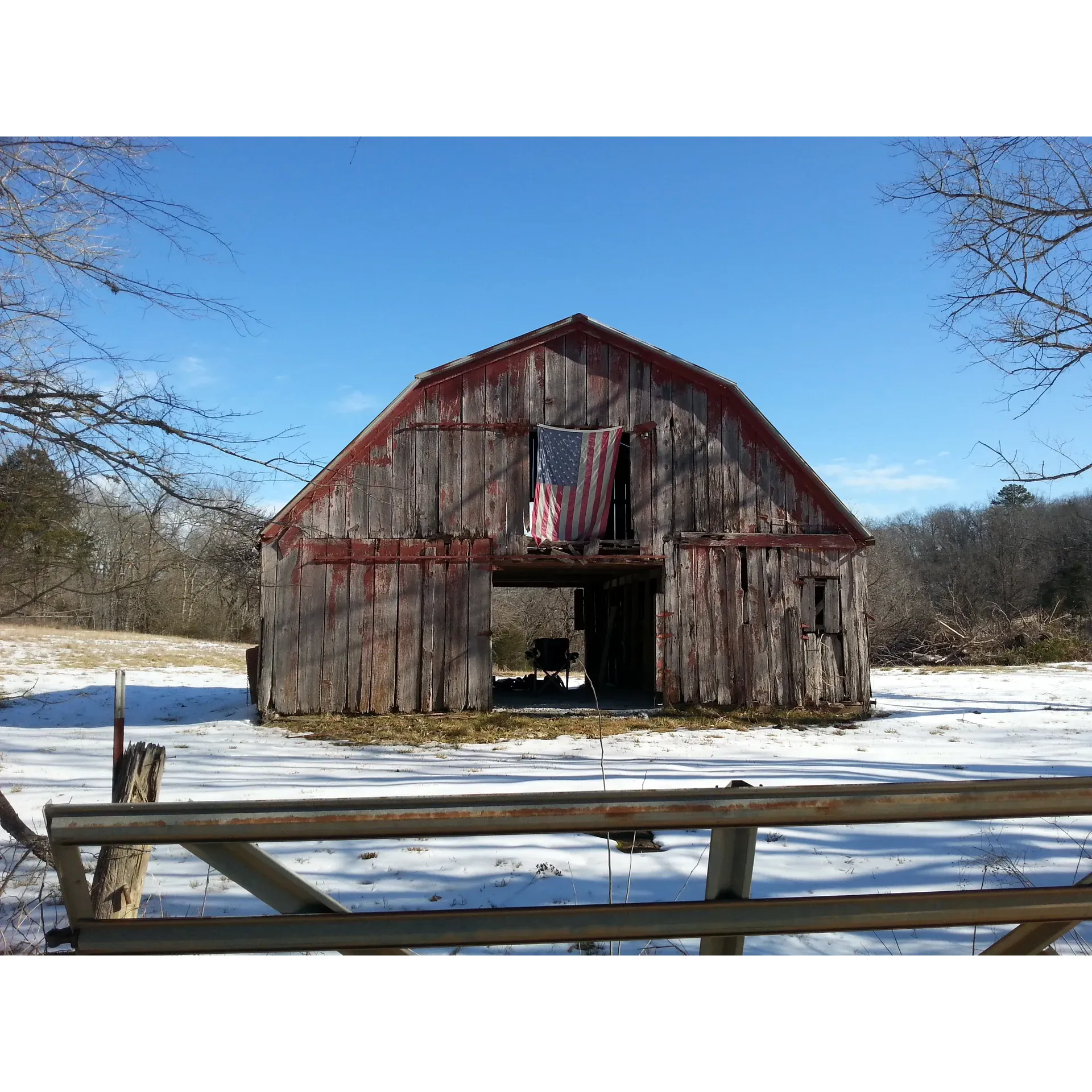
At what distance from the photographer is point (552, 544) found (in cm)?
1346

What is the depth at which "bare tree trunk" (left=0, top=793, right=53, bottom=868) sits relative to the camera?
16.6 feet

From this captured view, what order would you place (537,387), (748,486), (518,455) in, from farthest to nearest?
1. (748,486)
2. (537,387)
3. (518,455)

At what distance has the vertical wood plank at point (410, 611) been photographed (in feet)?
42.8

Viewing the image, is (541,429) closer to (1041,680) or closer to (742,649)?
(742,649)

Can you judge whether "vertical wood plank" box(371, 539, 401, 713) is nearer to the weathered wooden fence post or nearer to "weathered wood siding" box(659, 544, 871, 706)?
"weathered wood siding" box(659, 544, 871, 706)

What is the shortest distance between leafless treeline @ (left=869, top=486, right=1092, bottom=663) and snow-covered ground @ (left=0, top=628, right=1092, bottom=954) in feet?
16.1

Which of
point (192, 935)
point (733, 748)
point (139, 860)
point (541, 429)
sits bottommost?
point (733, 748)

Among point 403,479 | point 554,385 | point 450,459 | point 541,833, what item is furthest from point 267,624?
point 541,833

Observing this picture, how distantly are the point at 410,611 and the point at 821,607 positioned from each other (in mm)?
7344

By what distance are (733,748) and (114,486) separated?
27.2ft

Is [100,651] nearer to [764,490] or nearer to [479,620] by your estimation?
[479,620]

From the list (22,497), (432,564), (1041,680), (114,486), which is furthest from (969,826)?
(1041,680)

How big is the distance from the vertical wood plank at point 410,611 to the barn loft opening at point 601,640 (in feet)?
4.98

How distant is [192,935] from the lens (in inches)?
83.1
